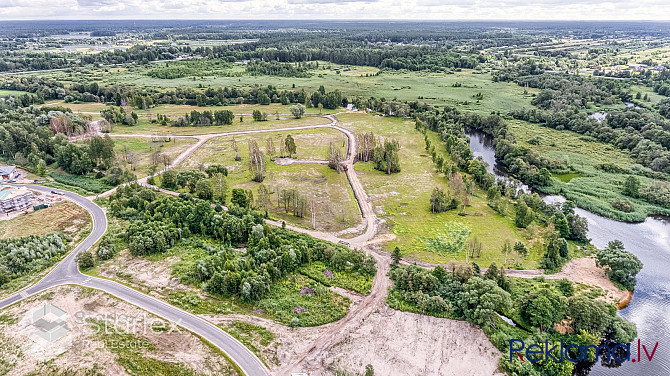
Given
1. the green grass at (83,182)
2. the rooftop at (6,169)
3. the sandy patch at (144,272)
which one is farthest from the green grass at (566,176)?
the rooftop at (6,169)

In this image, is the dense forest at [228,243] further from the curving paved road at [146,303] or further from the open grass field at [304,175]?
the open grass field at [304,175]

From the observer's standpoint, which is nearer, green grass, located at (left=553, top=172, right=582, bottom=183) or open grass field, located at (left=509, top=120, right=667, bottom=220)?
open grass field, located at (left=509, top=120, right=667, bottom=220)

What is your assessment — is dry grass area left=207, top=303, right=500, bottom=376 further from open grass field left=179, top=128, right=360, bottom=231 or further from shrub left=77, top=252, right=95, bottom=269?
open grass field left=179, top=128, right=360, bottom=231

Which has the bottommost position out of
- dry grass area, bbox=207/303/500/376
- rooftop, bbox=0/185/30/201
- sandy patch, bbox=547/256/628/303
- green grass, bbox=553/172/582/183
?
dry grass area, bbox=207/303/500/376

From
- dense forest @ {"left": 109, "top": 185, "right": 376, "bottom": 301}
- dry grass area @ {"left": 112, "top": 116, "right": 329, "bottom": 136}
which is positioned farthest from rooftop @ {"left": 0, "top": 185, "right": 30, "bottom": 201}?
dry grass area @ {"left": 112, "top": 116, "right": 329, "bottom": 136}

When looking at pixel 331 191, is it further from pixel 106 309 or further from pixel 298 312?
pixel 106 309
